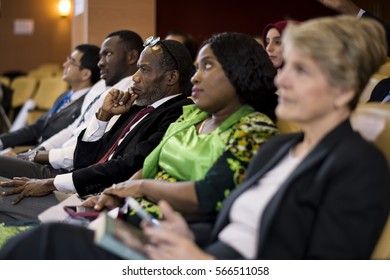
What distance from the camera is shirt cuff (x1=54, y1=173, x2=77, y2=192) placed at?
3037 millimetres

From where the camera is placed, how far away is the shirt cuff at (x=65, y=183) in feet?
9.96

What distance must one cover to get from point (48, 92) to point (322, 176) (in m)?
7.04

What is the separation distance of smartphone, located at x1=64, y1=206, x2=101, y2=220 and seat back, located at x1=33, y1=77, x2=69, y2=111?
17.7 feet

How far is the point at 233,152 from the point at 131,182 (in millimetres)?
484

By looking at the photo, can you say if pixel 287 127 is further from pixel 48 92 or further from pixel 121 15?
pixel 48 92

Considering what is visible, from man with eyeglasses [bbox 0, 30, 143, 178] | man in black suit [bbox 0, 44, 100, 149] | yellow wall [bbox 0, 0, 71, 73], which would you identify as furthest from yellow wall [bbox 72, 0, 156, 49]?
yellow wall [bbox 0, 0, 71, 73]

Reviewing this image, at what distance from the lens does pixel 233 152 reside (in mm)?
2197

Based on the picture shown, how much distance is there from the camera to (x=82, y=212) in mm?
2621

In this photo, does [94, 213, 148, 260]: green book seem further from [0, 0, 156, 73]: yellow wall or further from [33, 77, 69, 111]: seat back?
[0, 0, 156, 73]: yellow wall

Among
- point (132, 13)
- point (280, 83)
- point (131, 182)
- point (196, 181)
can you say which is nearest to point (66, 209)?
point (131, 182)

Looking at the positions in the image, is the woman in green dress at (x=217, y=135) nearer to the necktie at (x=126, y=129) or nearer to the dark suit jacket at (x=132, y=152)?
the dark suit jacket at (x=132, y=152)

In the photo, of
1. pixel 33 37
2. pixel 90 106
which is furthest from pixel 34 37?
pixel 90 106

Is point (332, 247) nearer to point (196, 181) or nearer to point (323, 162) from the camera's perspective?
point (323, 162)

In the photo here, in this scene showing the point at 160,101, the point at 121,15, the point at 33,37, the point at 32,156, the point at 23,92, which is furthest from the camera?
the point at 33,37
